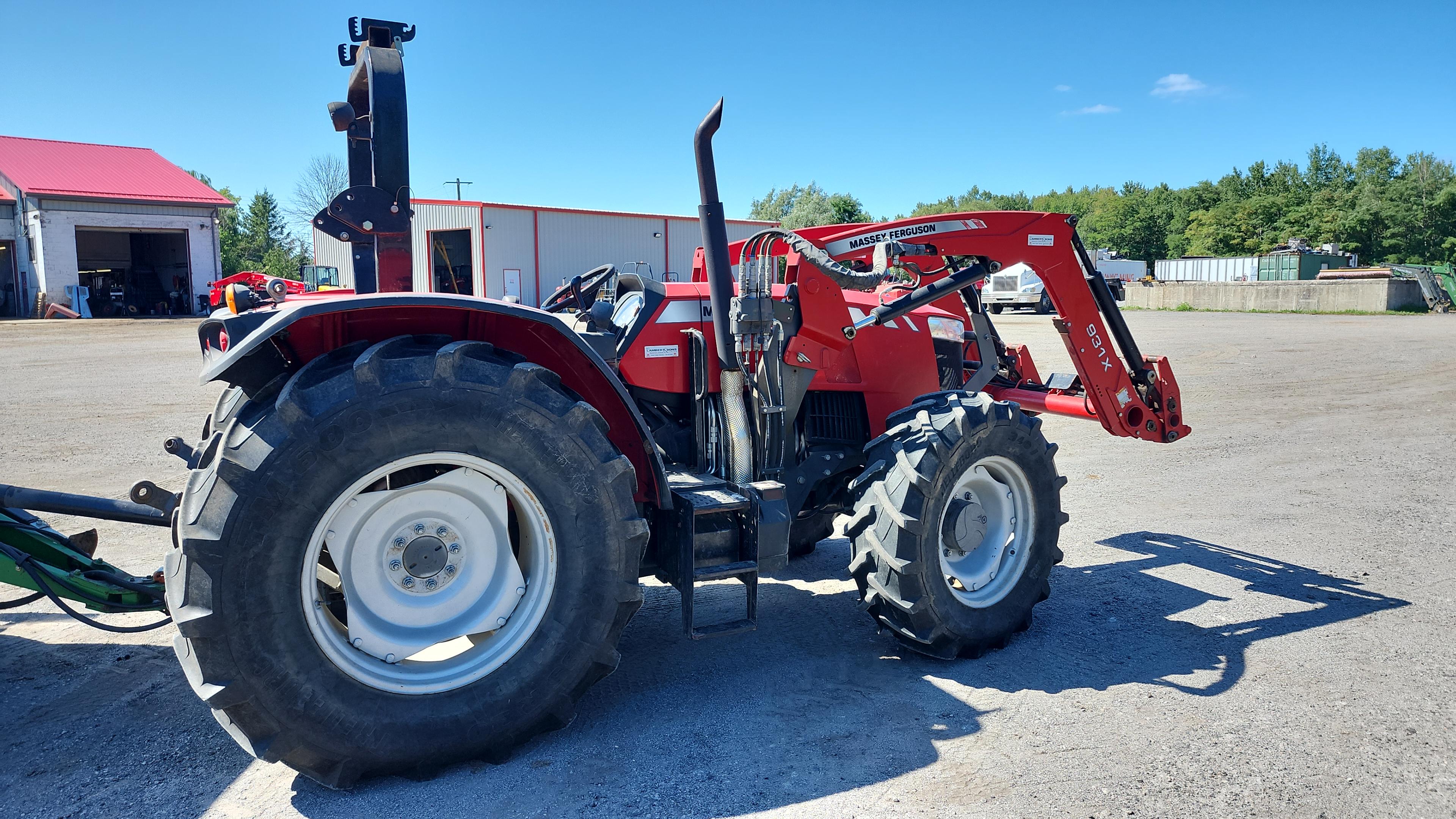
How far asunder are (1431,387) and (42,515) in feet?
54.3

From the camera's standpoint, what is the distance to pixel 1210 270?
5534 cm

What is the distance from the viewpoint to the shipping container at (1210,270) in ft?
171

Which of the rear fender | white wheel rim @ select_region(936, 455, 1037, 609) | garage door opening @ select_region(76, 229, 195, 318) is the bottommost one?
white wheel rim @ select_region(936, 455, 1037, 609)

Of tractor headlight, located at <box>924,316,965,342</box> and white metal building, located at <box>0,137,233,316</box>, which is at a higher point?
white metal building, located at <box>0,137,233,316</box>

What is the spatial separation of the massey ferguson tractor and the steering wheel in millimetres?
49

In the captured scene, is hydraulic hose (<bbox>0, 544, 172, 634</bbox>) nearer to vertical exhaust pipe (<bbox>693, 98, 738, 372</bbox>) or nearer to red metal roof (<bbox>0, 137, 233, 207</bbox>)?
vertical exhaust pipe (<bbox>693, 98, 738, 372</bbox>)

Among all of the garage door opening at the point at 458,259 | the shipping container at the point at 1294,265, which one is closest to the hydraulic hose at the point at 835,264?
the garage door opening at the point at 458,259

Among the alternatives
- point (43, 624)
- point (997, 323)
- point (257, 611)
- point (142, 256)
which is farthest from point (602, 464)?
point (142, 256)

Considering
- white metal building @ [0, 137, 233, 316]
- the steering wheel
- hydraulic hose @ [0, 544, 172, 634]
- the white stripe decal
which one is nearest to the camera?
hydraulic hose @ [0, 544, 172, 634]

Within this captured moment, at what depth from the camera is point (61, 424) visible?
34.2 feet

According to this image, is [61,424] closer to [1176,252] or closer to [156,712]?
[156,712]

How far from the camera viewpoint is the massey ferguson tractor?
280 cm

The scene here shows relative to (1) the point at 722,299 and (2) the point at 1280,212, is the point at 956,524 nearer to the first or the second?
(1) the point at 722,299

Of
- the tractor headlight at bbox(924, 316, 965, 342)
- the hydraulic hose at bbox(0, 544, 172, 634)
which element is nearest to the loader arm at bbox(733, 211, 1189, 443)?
the tractor headlight at bbox(924, 316, 965, 342)
